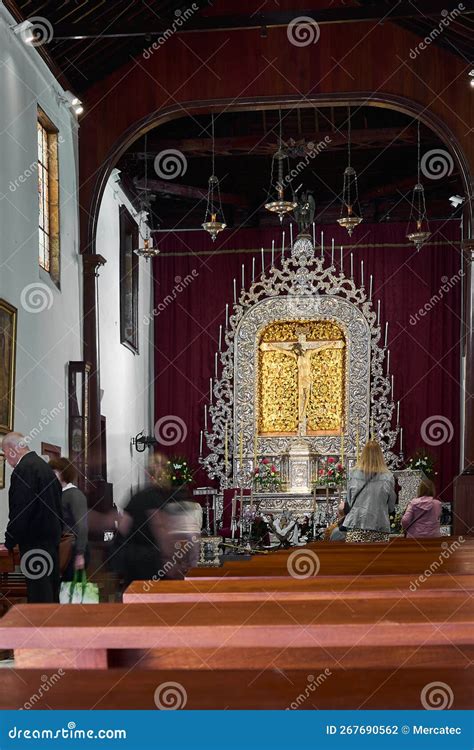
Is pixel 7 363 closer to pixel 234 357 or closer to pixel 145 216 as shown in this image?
pixel 234 357

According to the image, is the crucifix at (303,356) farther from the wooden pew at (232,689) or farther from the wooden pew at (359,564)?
the wooden pew at (232,689)

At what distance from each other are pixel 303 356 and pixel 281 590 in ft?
44.1

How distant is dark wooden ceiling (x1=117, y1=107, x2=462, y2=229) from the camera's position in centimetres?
1327

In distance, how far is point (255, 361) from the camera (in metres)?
15.8

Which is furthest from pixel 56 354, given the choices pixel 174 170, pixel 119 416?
pixel 174 170

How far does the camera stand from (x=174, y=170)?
15.0 metres

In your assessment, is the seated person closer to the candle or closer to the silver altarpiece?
the silver altarpiece

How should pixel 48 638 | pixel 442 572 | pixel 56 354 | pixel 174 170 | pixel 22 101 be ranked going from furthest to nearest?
1. pixel 174 170
2. pixel 56 354
3. pixel 22 101
4. pixel 442 572
5. pixel 48 638

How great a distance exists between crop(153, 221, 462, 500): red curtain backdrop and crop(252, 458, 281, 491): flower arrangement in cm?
97

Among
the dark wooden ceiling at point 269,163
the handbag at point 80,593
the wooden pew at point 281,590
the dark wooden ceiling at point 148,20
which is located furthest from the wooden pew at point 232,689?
the dark wooden ceiling at point 269,163

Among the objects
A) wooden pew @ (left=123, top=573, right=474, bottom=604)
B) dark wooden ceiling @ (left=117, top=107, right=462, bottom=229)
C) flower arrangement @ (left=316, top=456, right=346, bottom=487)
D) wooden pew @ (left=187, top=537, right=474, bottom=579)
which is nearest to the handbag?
wooden pew @ (left=187, top=537, right=474, bottom=579)

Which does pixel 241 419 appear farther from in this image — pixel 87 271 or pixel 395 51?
pixel 395 51

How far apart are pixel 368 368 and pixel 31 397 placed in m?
7.56

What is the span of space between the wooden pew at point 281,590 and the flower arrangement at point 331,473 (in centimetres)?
1189
